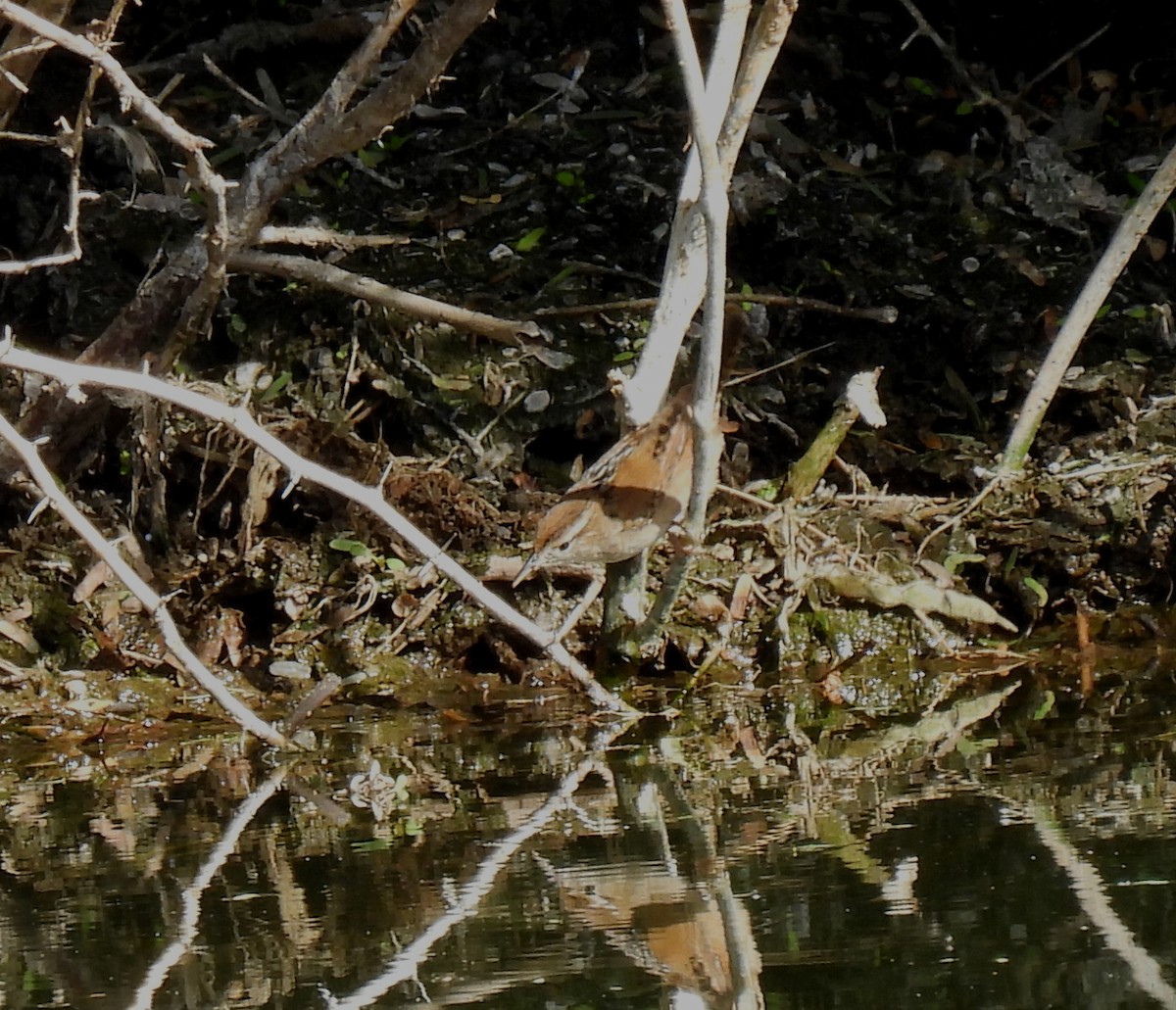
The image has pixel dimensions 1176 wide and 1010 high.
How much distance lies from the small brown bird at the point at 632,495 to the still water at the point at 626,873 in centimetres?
41

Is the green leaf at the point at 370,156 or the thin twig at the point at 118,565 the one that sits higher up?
the green leaf at the point at 370,156

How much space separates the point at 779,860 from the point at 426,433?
2522 mm

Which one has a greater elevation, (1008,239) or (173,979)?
(1008,239)

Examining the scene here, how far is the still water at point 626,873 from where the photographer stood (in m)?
1.53

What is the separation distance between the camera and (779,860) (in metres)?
1.94

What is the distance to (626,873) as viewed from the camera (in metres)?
1.94

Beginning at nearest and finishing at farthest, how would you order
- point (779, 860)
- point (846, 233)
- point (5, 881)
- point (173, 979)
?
point (173, 979)
point (779, 860)
point (5, 881)
point (846, 233)

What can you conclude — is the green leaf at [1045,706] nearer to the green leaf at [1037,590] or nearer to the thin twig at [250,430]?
the green leaf at [1037,590]

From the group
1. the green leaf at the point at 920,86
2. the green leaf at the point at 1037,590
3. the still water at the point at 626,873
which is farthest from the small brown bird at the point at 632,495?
the green leaf at the point at 920,86

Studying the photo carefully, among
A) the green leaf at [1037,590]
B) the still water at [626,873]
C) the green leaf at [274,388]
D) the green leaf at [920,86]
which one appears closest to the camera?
the still water at [626,873]

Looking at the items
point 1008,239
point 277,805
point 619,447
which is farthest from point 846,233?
point 277,805

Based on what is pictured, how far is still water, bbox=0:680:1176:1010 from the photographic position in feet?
5.02

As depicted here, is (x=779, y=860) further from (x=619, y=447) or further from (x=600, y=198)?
(x=600, y=198)

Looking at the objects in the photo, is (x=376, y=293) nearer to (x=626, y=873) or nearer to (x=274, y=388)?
(x=274, y=388)
